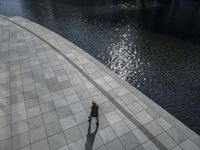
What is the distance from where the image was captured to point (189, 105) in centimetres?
1127

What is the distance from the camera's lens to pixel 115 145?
7906 millimetres

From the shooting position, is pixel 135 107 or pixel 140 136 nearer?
pixel 140 136

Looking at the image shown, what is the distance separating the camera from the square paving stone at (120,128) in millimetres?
8484

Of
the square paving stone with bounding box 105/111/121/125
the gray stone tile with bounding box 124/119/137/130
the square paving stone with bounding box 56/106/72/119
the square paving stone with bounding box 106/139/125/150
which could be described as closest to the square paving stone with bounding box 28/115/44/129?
the square paving stone with bounding box 56/106/72/119

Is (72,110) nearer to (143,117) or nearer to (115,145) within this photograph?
(115,145)

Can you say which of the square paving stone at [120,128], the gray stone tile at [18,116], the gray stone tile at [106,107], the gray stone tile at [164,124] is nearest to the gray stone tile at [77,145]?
the square paving stone at [120,128]

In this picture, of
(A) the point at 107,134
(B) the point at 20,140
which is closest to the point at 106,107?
(A) the point at 107,134

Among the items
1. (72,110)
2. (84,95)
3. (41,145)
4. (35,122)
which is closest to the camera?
(41,145)

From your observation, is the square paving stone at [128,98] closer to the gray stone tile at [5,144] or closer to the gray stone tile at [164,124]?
the gray stone tile at [164,124]

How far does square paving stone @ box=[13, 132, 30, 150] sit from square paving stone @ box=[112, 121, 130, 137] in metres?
4.20

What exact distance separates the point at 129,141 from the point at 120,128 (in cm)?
81

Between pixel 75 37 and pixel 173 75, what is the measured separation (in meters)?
11.8

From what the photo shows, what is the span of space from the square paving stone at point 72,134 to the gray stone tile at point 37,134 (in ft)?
3.61

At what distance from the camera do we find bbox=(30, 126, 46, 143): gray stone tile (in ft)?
26.5
